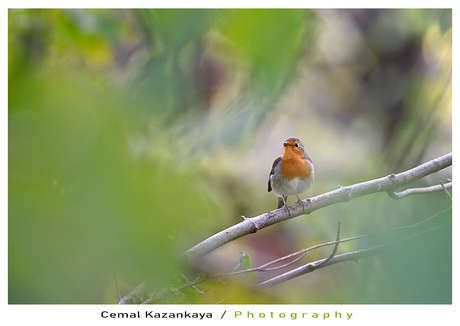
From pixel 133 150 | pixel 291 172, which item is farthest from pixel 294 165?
pixel 133 150

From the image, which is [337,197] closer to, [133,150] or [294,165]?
[294,165]

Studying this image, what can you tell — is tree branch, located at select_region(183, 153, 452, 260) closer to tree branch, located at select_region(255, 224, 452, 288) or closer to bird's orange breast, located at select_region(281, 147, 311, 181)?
tree branch, located at select_region(255, 224, 452, 288)

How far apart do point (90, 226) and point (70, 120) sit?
37 millimetres

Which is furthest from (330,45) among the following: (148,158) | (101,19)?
(148,158)

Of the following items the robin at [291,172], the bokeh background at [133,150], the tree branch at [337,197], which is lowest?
the bokeh background at [133,150]

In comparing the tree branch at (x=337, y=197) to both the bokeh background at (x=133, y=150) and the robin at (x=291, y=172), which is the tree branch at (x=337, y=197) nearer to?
the robin at (x=291, y=172)

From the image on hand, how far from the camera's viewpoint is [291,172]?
4.67 ft

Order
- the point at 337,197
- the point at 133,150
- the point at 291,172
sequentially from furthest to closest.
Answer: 1. the point at 291,172
2. the point at 337,197
3. the point at 133,150

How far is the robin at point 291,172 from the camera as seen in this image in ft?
4.65

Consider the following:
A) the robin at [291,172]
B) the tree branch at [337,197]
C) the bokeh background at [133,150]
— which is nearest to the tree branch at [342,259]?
the bokeh background at [133,150]

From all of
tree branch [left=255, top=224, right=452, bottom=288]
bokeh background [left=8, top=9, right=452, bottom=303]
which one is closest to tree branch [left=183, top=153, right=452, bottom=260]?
tree branch [left=255, top=224, right=452, bottom=288]

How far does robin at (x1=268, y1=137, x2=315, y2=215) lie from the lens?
1.42 metres
